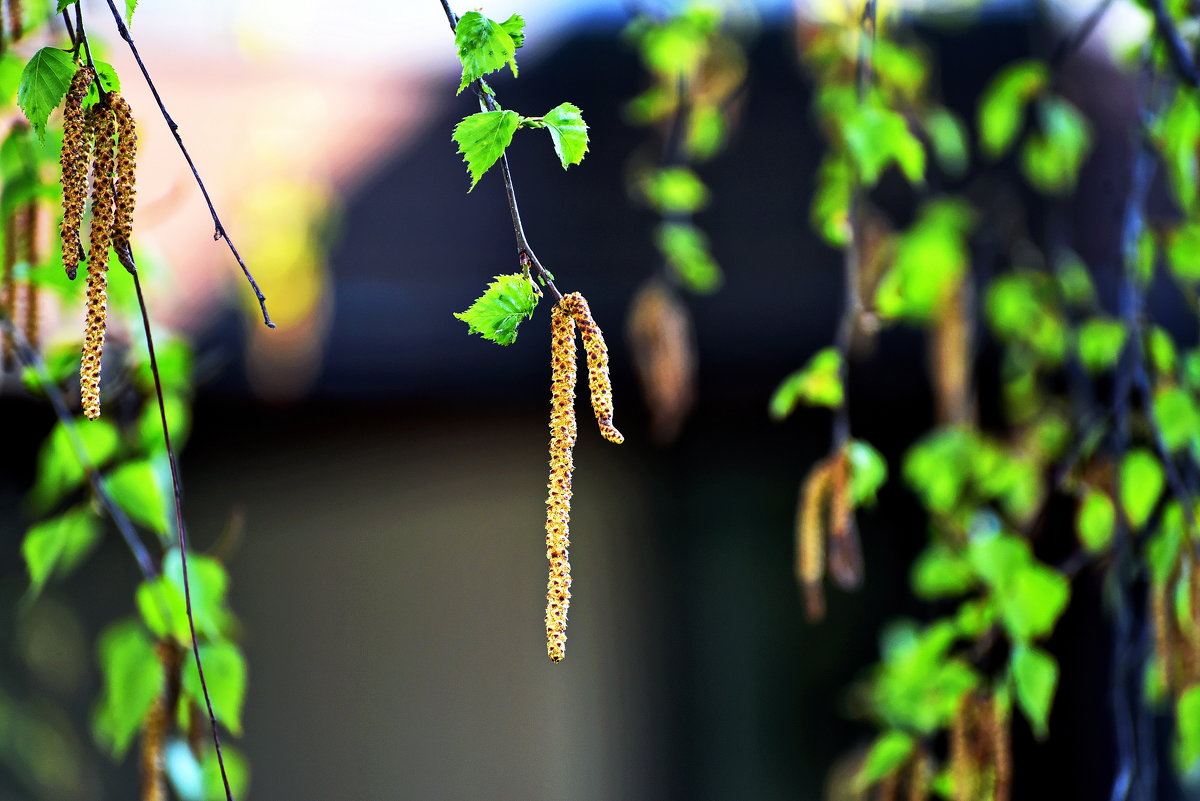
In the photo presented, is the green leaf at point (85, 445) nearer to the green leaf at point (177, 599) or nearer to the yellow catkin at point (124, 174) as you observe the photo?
the green leaf at point (177, 599)

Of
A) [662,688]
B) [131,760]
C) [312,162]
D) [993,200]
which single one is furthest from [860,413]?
[131,760]

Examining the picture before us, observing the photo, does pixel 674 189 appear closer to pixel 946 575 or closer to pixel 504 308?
pixel 946 575

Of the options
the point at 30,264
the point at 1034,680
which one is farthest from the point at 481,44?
the point at 1034,680

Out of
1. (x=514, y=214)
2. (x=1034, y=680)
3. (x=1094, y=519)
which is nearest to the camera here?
(x=514, y=214)

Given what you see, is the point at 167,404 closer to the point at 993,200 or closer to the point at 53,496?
Result: the point at 53,496

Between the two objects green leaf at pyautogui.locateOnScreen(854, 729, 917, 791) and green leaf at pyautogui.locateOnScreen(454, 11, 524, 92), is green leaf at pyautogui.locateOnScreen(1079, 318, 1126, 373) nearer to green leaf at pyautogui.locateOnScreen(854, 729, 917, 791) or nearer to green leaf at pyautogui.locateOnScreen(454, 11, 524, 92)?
green leaf at pyautogui.locateOnScreen(854, 729, 917, 791)

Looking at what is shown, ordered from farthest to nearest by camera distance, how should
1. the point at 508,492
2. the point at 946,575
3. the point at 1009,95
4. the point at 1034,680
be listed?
the point at 508,492, the point at 946,575, the point at 1009,95, the point at 1034,680

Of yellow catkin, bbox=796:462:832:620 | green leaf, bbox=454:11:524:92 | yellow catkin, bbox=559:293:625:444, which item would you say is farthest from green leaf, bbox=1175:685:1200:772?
green leaf, bbox=454:11:524:92

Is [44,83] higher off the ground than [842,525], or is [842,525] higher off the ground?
[44,83]
